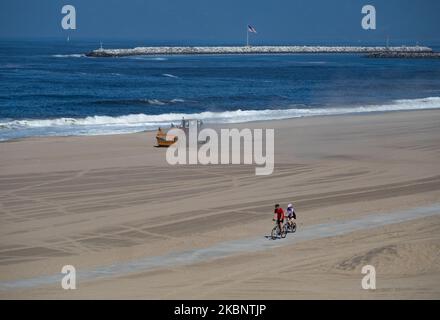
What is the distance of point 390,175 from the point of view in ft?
86.2

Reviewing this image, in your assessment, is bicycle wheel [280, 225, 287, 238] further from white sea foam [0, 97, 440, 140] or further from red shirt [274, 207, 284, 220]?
white sea foam [0, 97, 440, 140]

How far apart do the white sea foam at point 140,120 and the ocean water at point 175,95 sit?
54 mm

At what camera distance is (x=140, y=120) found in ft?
151

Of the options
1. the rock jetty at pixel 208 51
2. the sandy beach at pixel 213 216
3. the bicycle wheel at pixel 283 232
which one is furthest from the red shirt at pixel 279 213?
the rock jetty at pixel 208 51

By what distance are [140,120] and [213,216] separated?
2613cm

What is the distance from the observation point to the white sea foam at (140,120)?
39.3m

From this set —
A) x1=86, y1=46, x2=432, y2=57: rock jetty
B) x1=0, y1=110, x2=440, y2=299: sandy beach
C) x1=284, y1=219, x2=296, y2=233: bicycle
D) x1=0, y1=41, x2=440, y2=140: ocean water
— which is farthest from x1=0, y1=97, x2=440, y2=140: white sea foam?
x1=86, y1=46, x2=432, y2=57: rock jetty

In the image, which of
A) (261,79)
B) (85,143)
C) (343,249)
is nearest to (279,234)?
(343,249)

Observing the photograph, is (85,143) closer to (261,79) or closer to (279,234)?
(279,234)

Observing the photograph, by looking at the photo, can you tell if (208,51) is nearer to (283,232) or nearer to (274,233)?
(283,232)

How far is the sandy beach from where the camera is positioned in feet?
50.2

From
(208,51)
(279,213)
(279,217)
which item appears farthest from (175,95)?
(208,51)

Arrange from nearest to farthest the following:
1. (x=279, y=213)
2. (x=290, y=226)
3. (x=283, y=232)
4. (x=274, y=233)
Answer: (x=279, y=213)
(x=274, y=233)
(x=283, y=232)
(x=290, y=226)
